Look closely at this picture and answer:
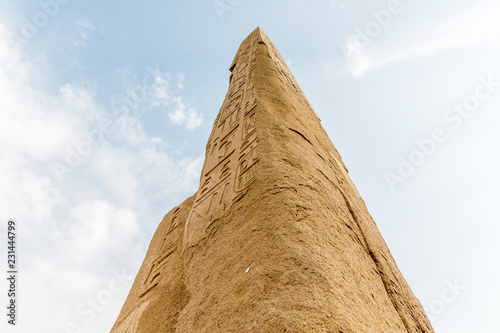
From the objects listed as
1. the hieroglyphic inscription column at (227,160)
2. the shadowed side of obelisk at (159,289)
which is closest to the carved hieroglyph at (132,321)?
the shadowed side of obelisk at (159,289)

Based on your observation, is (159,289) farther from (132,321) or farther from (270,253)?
(270,253)

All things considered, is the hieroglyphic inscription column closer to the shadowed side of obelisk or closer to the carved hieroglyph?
the shadowed side of obelisk

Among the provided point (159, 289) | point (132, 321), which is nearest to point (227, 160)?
point (159, 289)

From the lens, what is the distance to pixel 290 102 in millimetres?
3314

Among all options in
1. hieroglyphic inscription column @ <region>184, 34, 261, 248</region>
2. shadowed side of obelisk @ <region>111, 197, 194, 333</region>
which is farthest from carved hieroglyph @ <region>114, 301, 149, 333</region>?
hieroglyphic inscription column @ <region>184, 34, 261, 248</region>

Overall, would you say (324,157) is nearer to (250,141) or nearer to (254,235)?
(250,141)

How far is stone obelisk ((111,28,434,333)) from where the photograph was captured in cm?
148

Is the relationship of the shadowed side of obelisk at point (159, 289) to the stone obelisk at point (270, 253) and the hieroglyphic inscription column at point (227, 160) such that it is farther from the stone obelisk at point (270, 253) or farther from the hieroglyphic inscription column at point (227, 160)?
the hieroglyphic inscription column at point (227, 160)

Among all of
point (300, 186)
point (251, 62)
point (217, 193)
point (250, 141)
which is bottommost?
point (300, 186)

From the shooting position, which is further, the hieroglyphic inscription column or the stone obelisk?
the hieroglyphic inscription column

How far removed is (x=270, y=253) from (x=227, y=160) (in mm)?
1213

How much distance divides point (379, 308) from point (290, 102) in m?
1.95

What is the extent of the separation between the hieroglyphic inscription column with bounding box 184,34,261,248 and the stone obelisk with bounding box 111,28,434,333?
0.01 metres

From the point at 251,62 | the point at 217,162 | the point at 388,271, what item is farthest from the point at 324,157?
the point at 251,62
